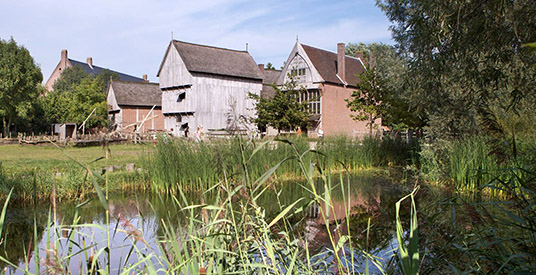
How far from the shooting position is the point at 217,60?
3438 cm

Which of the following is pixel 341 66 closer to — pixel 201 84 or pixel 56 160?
pixel 201 84

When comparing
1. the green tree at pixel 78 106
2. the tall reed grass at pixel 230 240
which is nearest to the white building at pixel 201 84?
the green tree at pixel 78 106

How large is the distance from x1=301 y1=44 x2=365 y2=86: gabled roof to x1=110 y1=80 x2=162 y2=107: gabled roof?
17.0 meters

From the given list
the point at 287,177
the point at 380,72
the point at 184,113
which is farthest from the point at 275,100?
the point at 287,177

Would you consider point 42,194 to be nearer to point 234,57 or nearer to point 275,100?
point 275,100

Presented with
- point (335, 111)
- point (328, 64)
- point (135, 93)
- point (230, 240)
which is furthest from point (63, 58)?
point (230, 240)

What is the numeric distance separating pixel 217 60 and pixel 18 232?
28.8 m

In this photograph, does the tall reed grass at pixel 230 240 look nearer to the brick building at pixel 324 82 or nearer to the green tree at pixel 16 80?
the brick building at pixel 324 82

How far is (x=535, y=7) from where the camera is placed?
5367 mm

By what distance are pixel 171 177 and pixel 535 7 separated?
7441mm

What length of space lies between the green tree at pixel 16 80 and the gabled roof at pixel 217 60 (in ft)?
37.3

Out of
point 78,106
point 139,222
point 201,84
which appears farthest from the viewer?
point 78,106

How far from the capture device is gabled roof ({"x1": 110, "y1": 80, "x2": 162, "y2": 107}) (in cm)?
4128

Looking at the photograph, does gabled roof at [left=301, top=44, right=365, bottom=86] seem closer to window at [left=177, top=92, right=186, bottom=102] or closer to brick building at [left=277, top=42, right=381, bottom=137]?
brick building at [left=277, top=42, right=381, bottom=137]
